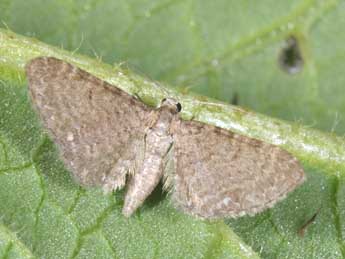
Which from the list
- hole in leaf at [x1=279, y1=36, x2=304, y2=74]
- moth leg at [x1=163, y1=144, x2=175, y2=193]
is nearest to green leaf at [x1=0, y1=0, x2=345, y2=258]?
moth leg at [x1=163, y1=144, x2=175, y2=193]

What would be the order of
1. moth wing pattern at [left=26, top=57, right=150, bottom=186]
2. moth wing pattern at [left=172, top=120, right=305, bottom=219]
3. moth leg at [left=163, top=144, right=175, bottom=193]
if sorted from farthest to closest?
moth leg at [left=163, top=144, right=175, bottom=193] → moth wing pattern at [left=172, top=120, right=305, bottom=219] → moth wing pattern at [left=26, top=57, right=150, bottom=186]

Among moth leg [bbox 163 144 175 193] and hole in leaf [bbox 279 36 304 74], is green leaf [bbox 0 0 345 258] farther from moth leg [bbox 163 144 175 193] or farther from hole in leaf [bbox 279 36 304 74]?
hole in leaf [bbox 279 36 304 74]

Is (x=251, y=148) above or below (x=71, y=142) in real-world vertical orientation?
above

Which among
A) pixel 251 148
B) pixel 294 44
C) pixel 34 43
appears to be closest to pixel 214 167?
pixel 251 148

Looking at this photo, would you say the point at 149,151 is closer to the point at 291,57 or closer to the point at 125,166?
the point at 125,166

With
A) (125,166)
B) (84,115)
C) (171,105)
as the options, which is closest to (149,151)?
(125,166)

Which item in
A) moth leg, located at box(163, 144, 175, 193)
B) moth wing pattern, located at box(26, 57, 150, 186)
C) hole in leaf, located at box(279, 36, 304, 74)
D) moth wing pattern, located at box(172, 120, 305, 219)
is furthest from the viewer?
hole in leaf, located at box(279, 36, 304, 74)

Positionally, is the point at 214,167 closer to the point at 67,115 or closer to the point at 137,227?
the point at 137,227
